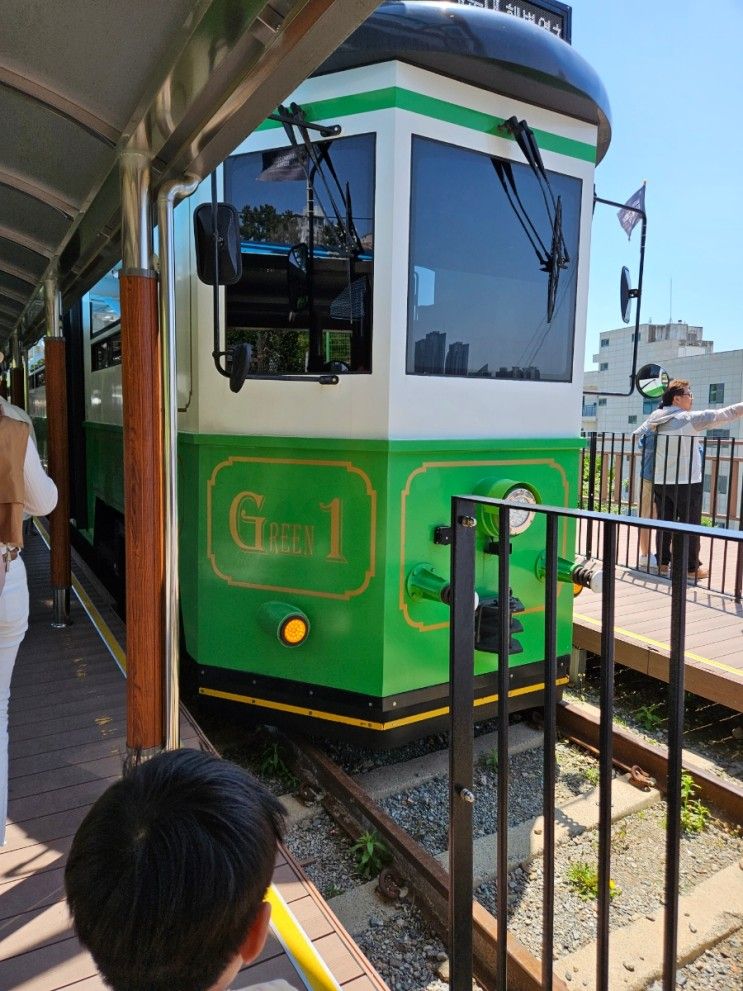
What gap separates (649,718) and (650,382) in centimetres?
176

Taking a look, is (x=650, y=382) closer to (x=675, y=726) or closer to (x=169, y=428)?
(x=169, y=428)

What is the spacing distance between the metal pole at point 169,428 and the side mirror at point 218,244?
0.11 metres

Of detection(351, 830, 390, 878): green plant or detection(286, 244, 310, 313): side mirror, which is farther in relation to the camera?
detection(286, 244, 310, 313): side mirror

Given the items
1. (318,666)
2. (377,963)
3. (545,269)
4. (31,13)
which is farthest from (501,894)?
(545,269)

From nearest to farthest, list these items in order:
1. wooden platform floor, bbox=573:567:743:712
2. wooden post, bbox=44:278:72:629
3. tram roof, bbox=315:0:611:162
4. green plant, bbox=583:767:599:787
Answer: tram roof, bbox=315:0:611:162 → green plant, bbox=583:767:599:787 → wooden platform floor, bbox=573:567:743:712 → wooden post, bbox=44:278:72:629

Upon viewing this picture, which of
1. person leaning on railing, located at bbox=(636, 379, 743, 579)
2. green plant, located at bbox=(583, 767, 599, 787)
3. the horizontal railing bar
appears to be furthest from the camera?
person leaning on railing, located at bbox=(636, 379, 743, 579)

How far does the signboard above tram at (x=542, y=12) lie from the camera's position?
3004mm

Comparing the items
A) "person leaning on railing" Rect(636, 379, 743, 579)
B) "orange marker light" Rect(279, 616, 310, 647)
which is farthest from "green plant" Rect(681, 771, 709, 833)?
"person leaning on railing" Rect(636, 379, 743, 579)

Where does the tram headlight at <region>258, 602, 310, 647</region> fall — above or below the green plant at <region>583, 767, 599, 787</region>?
above

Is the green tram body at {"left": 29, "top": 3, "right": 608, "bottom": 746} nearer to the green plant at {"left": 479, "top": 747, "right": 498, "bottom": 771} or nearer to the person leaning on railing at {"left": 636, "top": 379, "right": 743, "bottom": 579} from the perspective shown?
the green plant at {"left": 479, "top": 747, "right": 498, "bottom": 771}

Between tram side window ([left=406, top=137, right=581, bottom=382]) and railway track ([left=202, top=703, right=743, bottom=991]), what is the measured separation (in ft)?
5.68

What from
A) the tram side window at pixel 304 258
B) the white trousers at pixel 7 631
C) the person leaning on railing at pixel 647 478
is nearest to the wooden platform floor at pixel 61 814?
the white trousers at pixel 7 631

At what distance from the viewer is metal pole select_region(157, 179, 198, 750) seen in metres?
2.21

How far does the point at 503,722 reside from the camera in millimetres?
1532
